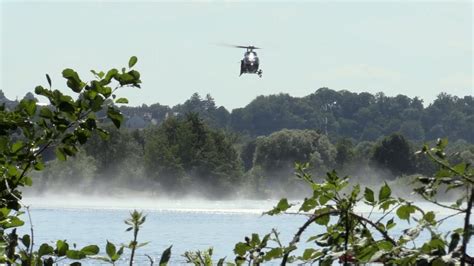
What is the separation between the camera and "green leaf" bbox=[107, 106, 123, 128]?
2.54 m

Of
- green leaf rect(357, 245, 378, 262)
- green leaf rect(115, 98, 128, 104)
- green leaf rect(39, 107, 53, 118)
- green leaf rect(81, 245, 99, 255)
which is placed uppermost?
green leaf rect(115, 98, 128, 104)

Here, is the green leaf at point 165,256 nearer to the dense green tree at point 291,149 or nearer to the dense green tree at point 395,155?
the dense green tree at point 395,155

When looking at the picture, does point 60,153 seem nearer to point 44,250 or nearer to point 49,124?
point 49,124

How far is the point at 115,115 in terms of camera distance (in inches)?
100

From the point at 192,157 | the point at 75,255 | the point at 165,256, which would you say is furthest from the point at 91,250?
the point at 192,157

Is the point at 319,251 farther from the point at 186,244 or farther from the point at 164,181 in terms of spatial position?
the point at 164,181

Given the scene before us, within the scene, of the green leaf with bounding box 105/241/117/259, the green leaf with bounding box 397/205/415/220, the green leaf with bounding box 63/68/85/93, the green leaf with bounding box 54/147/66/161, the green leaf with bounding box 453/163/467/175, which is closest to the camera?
the green leaf with bounding box 453/163/467/175

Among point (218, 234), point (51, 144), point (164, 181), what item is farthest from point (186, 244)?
point (164, 181)

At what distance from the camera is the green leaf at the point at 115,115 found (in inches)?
100

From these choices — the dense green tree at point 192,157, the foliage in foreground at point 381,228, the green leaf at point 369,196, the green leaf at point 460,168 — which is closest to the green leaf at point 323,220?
the foliage in foreground at point 381,228

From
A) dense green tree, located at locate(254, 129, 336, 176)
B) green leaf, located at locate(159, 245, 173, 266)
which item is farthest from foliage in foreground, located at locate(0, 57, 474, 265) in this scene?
dense green tree, located at locate(254, 129, 336, 176)

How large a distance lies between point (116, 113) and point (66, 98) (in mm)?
130

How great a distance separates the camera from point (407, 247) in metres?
1.89

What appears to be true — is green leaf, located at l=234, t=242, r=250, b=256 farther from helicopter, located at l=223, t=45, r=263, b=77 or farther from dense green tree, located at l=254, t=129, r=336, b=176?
dense green tree, located at l=254, t=129, r=336, b=176
